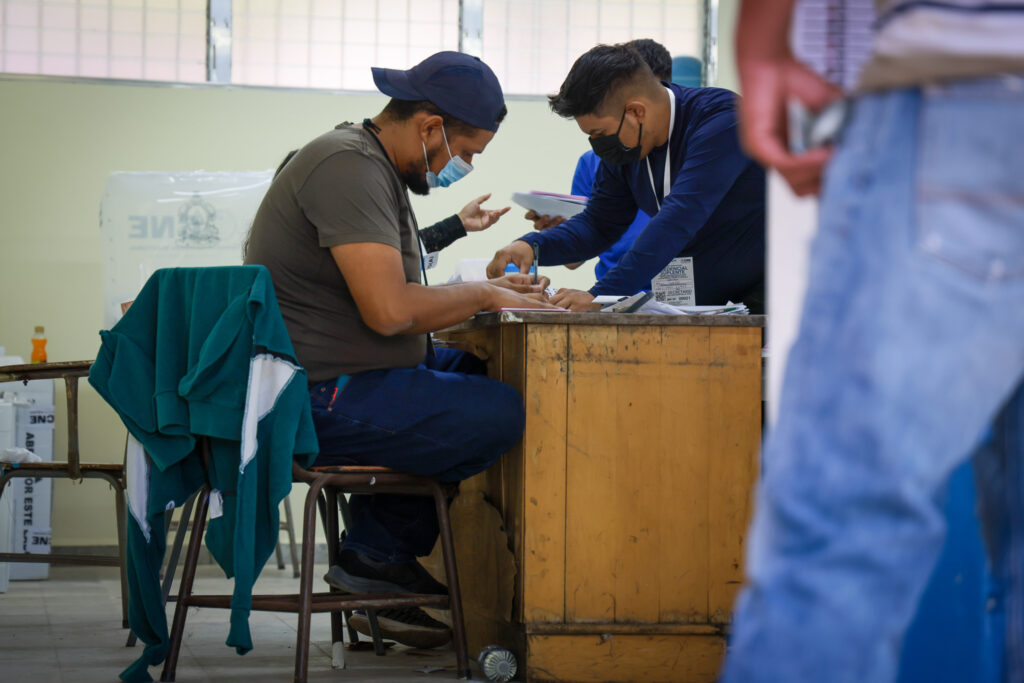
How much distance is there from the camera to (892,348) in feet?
2.36

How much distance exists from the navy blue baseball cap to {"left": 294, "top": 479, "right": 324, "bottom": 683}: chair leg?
829 mm

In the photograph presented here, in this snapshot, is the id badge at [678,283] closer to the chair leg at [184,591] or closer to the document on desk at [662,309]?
the document on desk at [662,309]

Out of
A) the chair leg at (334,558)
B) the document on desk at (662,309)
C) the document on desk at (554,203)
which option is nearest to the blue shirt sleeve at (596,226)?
the document on desk at (554,203)

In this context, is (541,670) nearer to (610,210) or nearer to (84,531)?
(610,210)

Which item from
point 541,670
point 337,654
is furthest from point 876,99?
point 337,654

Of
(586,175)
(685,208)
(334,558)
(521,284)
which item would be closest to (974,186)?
(521,284)

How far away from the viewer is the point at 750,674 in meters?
0.71

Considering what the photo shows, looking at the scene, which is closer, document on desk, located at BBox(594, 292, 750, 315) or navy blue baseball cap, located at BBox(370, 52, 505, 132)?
document on desk, located at BBox(594, 292, 750, 315)

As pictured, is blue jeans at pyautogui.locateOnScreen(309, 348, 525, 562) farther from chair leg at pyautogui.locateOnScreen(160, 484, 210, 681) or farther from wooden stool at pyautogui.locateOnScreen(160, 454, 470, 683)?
chair leg at pyautogui.locateOnScreen(160, 484, 210, 681)

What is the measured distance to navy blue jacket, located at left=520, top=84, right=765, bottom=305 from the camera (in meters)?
2.48

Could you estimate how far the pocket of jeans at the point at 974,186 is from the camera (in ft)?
2.39

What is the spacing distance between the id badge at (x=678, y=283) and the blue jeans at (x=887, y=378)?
5.97 ft

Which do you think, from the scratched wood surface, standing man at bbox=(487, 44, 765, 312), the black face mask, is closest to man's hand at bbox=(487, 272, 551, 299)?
standing man at bbox=(487, 44, 765, 312)

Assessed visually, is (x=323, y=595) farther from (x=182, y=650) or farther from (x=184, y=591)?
(x=182, y=650)
